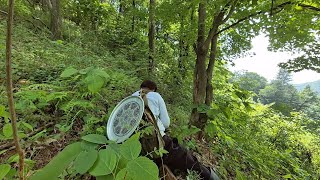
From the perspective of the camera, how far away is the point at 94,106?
327 centimetres

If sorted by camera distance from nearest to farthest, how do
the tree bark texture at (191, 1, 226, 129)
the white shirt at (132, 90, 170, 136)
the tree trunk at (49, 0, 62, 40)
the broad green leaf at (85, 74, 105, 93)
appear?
1. the broad green leaf at (85, 74, 105, 93)
2. the white shirt at (132, 90, 170, 136)
3. the tree bark texture at (191, 1, 226, 129)
4. the tree trunk at (49, 0, 62, 40)

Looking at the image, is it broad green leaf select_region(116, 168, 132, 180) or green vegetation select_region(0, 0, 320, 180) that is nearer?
broad green leaf select_region(116, 168, 132, 180)

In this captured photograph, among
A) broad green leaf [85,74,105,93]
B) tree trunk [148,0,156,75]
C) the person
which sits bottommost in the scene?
the person

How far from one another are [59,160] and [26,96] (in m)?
2.47

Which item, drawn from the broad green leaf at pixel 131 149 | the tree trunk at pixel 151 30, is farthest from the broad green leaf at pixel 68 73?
the tree trunk at pixel 151 30

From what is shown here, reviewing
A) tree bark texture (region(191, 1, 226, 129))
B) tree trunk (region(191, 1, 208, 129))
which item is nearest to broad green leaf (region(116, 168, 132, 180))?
tree bark texture (region(191, 1, 226, 129))

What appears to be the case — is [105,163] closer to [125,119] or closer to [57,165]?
[57,165]

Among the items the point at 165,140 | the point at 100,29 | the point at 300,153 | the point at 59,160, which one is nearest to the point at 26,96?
the point at 165,140

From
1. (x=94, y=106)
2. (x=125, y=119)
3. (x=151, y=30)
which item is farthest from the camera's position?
(x=151, y=30)

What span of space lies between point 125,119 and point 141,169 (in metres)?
1.23

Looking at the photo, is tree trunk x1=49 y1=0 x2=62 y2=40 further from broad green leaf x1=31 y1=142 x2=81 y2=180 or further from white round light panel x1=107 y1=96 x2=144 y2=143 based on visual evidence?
broad green leaf x1=31 y1=142 x2=81 y2=180

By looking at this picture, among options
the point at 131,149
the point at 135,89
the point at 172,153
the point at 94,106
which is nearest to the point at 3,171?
the point at 131,149

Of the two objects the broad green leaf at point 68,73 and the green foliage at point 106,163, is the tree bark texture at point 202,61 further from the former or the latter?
the green foliage at point 106,163

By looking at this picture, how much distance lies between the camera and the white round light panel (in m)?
1.99
